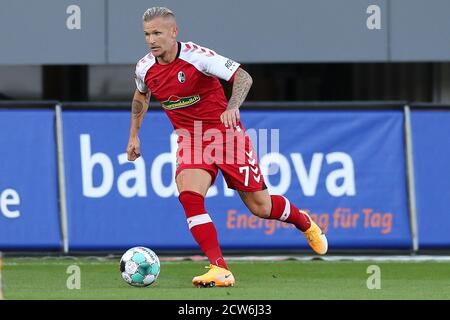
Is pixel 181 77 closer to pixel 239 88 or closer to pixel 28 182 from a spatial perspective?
pixel 239 88

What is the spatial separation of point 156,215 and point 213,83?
3450 mm

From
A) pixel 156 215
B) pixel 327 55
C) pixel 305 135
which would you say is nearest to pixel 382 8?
pixel 327 55

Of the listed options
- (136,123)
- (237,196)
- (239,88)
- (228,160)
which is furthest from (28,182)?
(239,88)

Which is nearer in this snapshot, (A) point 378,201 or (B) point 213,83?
(B) point 213,83

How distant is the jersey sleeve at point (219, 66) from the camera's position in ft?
35.6

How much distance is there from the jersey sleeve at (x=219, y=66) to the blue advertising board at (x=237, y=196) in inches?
136

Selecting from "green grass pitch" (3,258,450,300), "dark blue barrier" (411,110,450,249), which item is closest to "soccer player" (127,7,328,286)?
"green grass pitch" (3,258,450,300)

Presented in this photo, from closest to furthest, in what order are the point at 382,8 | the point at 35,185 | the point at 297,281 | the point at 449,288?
the point at 449,288
the point at 297,281
the point at 35,185
the point at 382,8

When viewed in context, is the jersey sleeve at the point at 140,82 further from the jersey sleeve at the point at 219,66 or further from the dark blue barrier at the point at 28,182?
the dark blue barrier at the point at 28,182

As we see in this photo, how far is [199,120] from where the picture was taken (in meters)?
11.2

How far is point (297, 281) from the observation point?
457 inches

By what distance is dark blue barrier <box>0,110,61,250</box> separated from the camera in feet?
47.0

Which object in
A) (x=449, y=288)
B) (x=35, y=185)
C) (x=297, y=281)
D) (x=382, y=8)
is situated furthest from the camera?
(x=382, y=8)

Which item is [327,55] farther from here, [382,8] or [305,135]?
[305,135]
